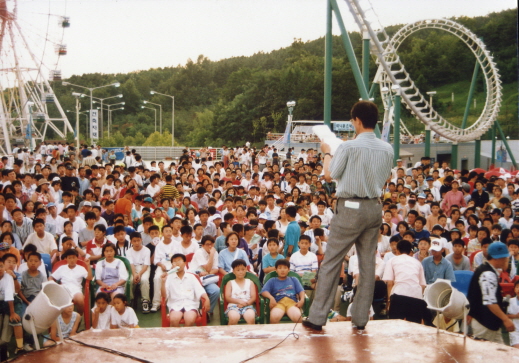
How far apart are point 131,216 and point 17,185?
2322 mm

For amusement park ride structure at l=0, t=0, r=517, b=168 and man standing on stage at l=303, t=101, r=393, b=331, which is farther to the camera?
amusement park ride structure at l=0, t=0, r=517, b=168

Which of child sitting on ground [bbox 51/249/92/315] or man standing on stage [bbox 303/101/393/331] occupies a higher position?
man standing on stage [bbox 303/101/393/331]

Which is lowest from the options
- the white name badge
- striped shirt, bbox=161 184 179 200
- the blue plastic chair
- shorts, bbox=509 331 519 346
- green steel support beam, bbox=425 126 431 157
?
shorts, bbox=509 331 519 346

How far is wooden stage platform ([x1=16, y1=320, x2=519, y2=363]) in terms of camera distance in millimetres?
3469

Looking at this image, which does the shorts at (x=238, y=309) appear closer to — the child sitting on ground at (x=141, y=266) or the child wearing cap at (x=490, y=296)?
the child sitting on ground at (x=141, y=266)

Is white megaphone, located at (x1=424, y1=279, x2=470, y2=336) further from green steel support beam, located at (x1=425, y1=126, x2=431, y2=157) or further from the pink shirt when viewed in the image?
green steel support beam, located at (x1=425, y1=126, x2=431, y2=157)

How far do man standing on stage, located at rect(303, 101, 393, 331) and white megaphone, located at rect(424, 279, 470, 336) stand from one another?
544 millimetres

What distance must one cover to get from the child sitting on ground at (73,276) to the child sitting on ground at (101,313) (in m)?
0.67

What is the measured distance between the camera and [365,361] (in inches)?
135

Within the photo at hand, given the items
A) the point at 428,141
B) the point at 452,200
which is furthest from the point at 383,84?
the point at 452,200

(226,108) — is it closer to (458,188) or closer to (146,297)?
(458,188)

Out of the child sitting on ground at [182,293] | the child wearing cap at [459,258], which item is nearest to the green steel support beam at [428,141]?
the child wearing cap at [459,258]

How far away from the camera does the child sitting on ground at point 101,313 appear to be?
6023 mm

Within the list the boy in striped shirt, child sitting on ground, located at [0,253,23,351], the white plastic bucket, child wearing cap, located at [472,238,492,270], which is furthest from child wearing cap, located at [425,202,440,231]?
child sitting on ground, located at [0,253,23,351]
